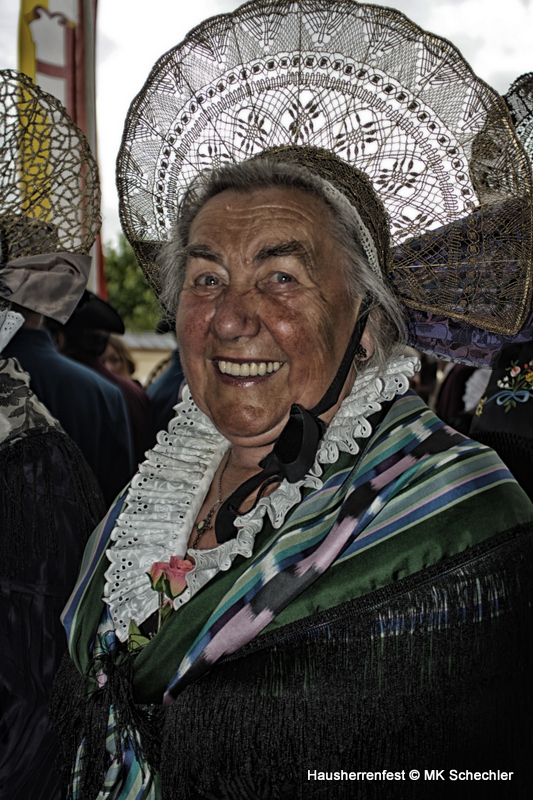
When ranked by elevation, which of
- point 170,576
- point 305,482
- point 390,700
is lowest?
point 390,700

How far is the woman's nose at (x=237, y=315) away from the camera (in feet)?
4.92

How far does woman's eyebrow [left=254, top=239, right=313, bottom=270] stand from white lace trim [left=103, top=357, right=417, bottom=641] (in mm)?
346

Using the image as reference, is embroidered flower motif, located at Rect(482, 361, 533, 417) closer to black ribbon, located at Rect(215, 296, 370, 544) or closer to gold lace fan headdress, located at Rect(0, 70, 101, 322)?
black ribbon, located at Rect(215, 296, 370, 544)

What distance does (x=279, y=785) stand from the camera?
1272 mm

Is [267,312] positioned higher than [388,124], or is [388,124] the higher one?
[388,124]

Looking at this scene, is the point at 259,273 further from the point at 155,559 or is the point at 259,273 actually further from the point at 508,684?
the point at 508,684

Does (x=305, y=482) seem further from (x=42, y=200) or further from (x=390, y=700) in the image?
(x=42, y=200)

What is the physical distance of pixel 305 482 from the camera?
1.49 metres

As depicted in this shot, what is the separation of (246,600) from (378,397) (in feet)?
1.91

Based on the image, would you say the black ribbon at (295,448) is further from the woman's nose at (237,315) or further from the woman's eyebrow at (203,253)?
the woman's eyebrow at (203,253)

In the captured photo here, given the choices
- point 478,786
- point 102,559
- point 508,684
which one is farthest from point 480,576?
point 102,559

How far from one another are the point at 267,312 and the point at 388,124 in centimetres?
59

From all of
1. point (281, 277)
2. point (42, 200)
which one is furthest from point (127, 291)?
point (281, 277)

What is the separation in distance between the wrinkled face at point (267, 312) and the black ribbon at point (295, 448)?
0.08 feet
